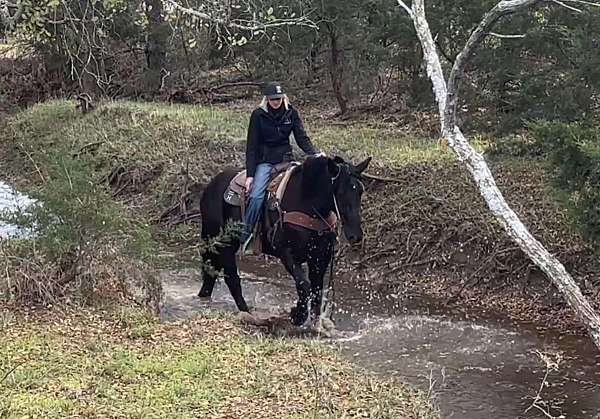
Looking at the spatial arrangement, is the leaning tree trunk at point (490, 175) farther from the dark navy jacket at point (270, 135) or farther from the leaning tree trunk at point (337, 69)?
the leaning tree trunk at point (337, 69)

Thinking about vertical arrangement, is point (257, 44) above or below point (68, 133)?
above

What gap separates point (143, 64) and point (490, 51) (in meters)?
13.7

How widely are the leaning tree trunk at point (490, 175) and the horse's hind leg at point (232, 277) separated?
292 centimetres

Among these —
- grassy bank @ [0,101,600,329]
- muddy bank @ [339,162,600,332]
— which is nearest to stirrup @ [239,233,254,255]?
grassy bank @ [0,101,600,329]

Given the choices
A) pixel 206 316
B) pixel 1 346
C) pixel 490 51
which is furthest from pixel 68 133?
pixel 1 346

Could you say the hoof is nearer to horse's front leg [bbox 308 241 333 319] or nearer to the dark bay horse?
the dark bay horse

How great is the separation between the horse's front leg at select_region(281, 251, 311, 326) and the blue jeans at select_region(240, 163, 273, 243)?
54 centimetres

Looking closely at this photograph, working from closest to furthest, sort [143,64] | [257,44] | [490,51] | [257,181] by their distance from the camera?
[257,181] → [490,51] → [257,44] → [143,64]

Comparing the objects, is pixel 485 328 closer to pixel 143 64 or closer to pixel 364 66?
pixel 364 66

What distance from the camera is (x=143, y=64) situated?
24.5 meters

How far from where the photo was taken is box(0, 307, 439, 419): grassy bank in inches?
222

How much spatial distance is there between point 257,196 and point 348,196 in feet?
3.80

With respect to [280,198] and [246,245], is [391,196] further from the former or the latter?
[280,198]

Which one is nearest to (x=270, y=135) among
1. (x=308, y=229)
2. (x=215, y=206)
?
(x=308, y=229)
